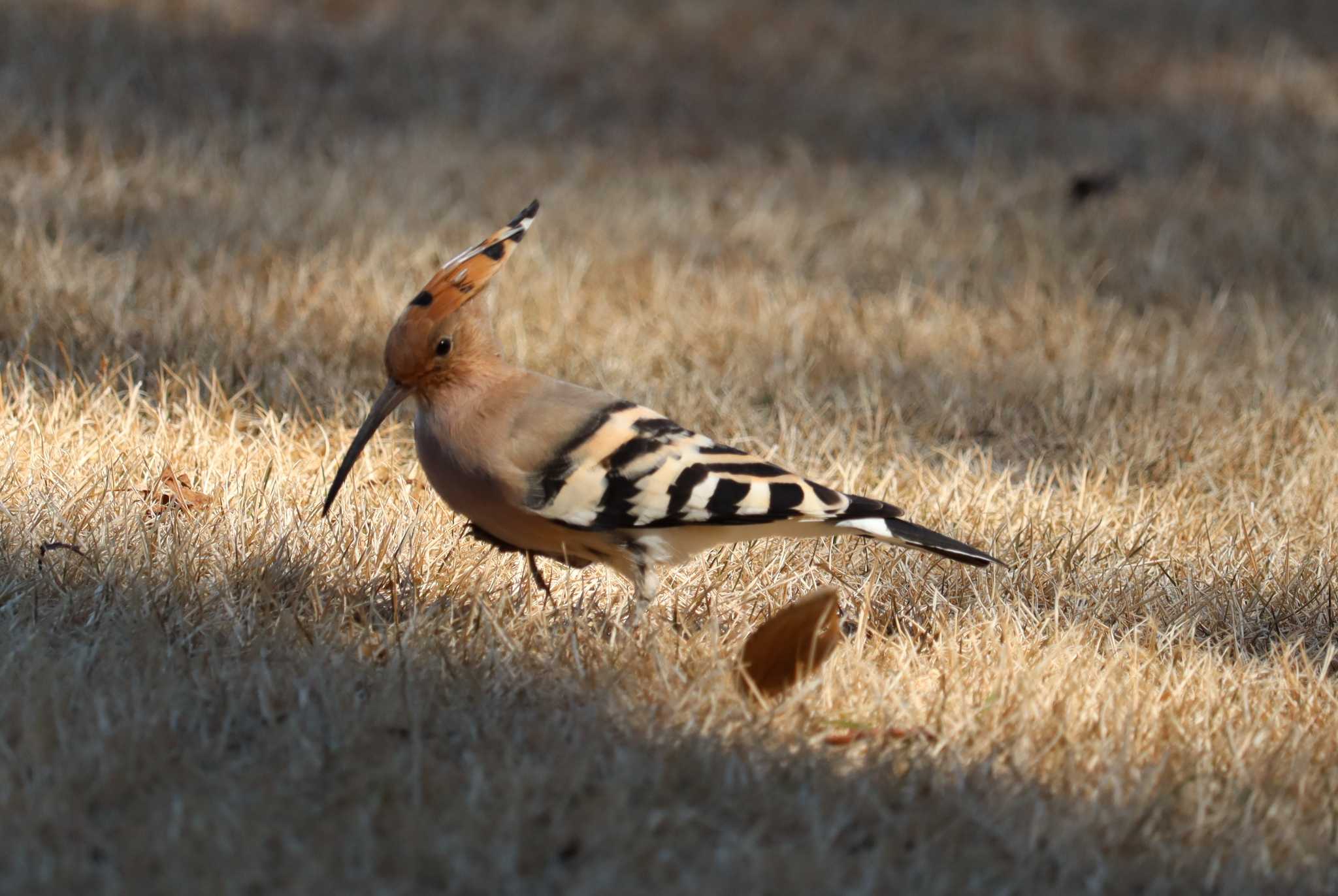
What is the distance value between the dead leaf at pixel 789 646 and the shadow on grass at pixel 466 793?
11cm

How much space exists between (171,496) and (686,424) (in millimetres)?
1427

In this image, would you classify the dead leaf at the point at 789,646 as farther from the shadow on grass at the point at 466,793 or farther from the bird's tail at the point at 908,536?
the bird's tail at the point at 908,536

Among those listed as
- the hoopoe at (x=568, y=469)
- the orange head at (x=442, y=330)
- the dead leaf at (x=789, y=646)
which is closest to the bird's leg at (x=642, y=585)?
the hoopoe at (x=568, y=469)

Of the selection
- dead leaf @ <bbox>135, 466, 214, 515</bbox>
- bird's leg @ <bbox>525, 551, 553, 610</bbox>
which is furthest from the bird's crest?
dead leaf @ <bbox>135, 466, 214, 515</bbox>

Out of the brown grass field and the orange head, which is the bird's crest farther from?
the brown grass field

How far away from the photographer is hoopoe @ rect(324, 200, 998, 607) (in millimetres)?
2768

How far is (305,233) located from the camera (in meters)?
5.24

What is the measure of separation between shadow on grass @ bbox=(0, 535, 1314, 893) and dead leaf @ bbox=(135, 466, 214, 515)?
612 millimetres

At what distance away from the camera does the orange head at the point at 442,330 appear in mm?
2848

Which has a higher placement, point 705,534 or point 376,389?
point 705,534

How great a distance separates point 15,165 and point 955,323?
A: 11.2ft

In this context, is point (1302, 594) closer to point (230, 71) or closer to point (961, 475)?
point (961, 475)

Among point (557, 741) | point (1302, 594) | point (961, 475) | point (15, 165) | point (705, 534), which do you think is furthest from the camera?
point (15, 165)

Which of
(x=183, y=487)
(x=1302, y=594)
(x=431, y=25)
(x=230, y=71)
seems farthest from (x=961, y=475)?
(x=431, y=25)
